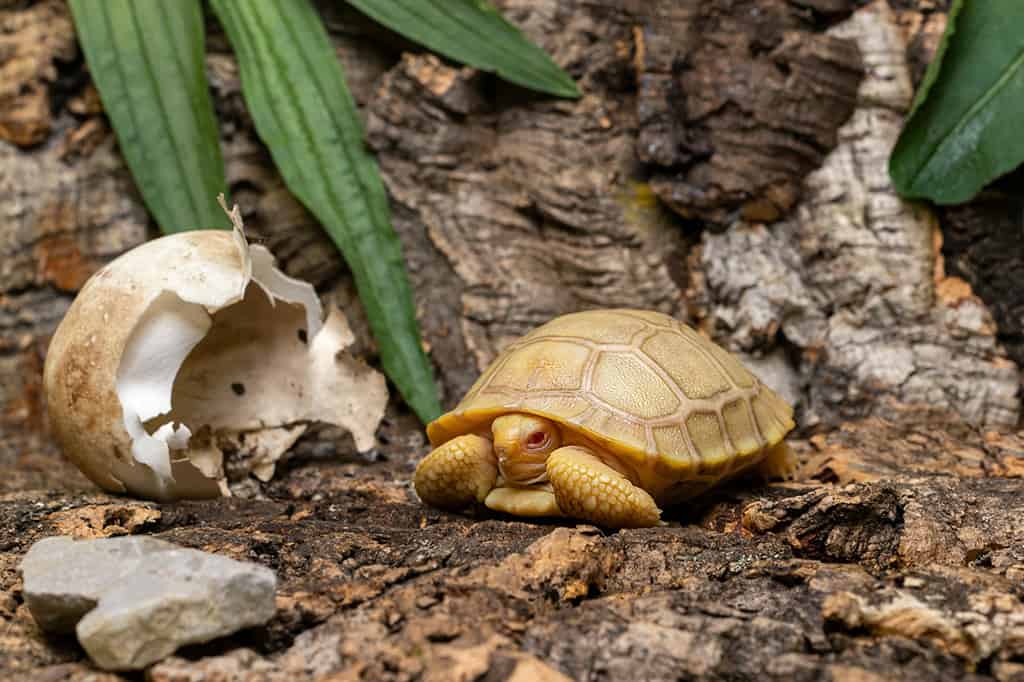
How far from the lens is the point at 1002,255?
2.66 meters

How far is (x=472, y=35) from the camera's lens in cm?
290

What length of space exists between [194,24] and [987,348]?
2722 mm

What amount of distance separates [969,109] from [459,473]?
186 cm

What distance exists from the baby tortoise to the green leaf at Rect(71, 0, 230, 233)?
4.22ft

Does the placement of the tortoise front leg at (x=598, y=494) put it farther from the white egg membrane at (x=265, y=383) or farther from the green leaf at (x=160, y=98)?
the green leaf at (x=160, y=98)

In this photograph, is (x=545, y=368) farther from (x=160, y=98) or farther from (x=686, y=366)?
(x=160, y=98)

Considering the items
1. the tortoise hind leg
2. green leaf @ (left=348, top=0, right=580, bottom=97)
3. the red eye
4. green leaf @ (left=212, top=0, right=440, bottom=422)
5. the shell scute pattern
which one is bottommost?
the tortoise hind leg

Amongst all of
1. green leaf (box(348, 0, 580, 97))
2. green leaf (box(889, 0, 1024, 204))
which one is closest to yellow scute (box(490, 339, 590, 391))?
green leaf (box(348, 0, 580, 97))

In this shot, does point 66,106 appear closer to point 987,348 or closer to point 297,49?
point 297,49

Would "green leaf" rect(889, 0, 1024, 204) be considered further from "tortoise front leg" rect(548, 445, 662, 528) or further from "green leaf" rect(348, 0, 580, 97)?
"tortoise front leg" rect(548, 445, 662, 528)

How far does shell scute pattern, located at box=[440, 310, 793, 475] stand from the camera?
6.04 feet

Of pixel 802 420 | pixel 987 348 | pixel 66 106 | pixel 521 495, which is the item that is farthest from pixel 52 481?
pixel 987 348

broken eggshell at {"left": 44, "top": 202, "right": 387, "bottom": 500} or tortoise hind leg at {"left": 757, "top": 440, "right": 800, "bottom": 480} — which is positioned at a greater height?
broken eggshell at {"left": 44, "top": 202, "right": 387, "bottom": 500}

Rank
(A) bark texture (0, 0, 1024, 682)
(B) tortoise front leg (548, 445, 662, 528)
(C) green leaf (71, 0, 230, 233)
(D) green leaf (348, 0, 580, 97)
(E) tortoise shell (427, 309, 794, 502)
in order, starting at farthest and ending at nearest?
(D) green leaf (348, 0, 580, 97) < (C) green leaf (71, 0, 230, 233) < (A) bark texture (0, 0, 1024, 682) < (E) tortoise shell (427, 309, 794, 502) < (B) tortoise front leg (548, 445, 662, 528)
